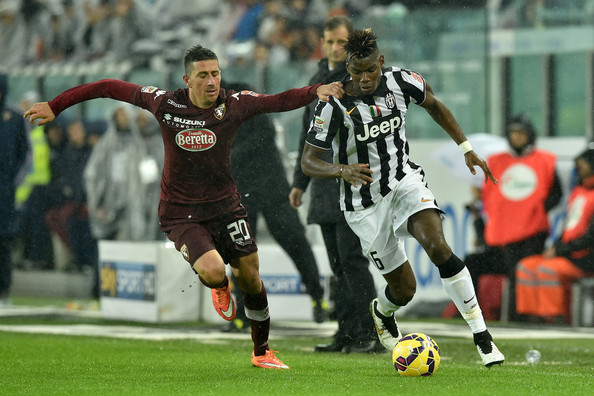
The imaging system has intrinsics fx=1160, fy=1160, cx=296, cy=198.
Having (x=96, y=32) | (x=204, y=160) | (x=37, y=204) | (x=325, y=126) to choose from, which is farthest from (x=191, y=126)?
(x=96, y=32)

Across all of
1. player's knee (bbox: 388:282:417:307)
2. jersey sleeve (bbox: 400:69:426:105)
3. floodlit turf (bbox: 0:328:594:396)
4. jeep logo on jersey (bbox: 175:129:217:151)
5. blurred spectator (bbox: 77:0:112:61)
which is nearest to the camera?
floodlit turf (bbox: 0:328:594:396)

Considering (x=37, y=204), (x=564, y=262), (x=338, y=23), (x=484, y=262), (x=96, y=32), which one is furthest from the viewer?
(x=96, y=32)

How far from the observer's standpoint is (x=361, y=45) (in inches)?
298

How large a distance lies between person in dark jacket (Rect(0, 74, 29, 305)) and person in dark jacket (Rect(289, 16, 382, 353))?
192 inches

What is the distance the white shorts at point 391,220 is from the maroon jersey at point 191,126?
3.12 feet

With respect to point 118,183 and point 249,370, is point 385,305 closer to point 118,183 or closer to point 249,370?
point 249,370

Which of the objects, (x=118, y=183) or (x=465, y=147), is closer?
(x=465, y=147)

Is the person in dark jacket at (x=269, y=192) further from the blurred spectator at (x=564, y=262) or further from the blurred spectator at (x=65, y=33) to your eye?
the blurred spectator at (x=65, y=33)

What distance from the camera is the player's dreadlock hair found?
7.59m

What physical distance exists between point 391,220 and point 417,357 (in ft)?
3.67

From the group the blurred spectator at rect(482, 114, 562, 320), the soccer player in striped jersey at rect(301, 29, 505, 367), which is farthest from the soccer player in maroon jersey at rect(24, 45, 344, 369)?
the blurred spectator at rect(482, 114, 562, 320)

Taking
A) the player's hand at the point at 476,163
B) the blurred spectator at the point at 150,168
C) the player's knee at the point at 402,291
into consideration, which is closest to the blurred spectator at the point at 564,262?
the player's knee at the point at 402,291

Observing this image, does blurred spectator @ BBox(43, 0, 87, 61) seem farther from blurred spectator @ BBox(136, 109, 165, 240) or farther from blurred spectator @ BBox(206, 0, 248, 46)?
blurred spectator @ BBox(136, 109, 165, 240)

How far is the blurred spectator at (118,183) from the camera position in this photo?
14.4 m
